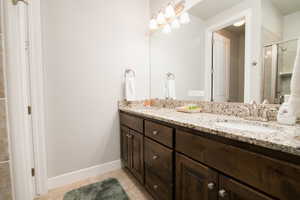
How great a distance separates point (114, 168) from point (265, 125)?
1745 mm

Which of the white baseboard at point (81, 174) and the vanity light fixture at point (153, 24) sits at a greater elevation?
the vanity light fixture at point (153, 24)

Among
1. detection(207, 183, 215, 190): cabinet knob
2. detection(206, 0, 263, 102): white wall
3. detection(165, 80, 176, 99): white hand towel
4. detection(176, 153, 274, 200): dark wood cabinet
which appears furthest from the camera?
detection(165, 80, 176, 99): white hand towel

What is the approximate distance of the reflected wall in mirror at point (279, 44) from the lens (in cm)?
90

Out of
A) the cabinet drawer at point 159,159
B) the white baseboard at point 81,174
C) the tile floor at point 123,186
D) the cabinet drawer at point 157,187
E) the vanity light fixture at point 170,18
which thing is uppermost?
the vanity light fixture at point 170,18

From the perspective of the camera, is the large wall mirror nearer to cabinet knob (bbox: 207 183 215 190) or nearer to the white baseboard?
cabinet knob (bbox: 207 183 215 190)

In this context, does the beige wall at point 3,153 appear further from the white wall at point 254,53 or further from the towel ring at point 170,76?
the towel ring at point 170,76

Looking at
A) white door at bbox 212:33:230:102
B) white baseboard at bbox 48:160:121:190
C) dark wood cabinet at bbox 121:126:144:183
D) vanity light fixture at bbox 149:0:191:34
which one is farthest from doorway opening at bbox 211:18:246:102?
white baseboard at bbox 48:160:121:190

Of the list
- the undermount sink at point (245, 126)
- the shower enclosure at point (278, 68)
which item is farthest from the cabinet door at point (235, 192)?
the shower enclosure at point (278, 68)

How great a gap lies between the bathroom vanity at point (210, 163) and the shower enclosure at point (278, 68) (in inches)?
22.4

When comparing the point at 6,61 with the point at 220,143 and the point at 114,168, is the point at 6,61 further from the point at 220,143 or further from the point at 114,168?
the point at 114,168

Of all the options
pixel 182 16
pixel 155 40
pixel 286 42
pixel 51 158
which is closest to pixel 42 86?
pixel 51 158

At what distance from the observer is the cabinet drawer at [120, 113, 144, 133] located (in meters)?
1.36

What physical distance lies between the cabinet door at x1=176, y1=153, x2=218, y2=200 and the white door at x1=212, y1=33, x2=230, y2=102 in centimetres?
74

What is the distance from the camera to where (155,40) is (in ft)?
6.88
